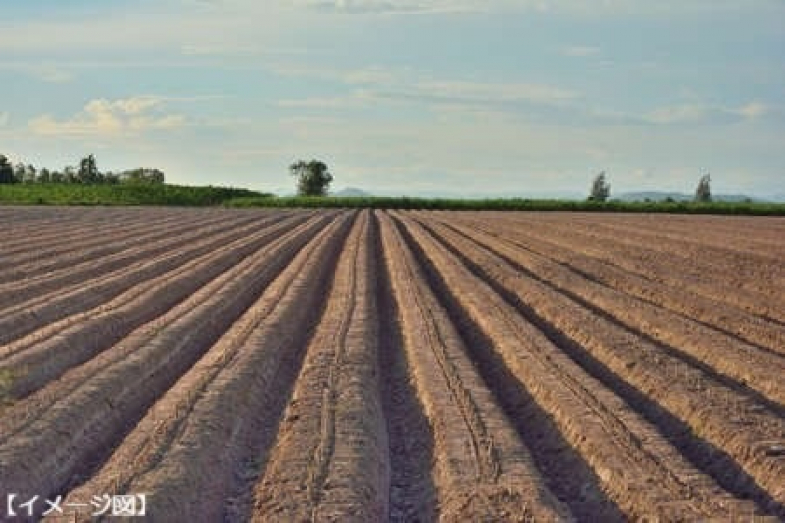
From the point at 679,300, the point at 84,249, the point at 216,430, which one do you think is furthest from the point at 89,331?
the point at 84,249

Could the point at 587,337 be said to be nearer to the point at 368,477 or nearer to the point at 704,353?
the point at 704,353

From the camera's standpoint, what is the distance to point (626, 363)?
1102 centimetres

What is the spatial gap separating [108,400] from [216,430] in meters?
1.35

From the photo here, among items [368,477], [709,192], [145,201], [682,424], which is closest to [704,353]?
[682,424]

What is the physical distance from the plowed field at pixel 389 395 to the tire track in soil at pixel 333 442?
0.09 ft

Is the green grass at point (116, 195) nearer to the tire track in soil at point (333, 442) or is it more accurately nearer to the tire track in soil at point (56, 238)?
the tire track in soil at point (56, 238)

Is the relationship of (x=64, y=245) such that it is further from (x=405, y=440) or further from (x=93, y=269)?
(x=405, y=440)

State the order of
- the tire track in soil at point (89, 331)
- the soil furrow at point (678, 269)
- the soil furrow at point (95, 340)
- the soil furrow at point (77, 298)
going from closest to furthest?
1. the soil furrow at point (95, 340)
2. the tire track in soil at point (89, 331)
3. the soil furrow at point (77, 298)
4. the soil furrow at point (678, 269)

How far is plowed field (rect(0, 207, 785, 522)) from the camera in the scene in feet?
22.2

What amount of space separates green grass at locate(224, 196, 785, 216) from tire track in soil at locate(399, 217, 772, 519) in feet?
198

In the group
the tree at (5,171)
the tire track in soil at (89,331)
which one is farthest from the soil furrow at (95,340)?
the tree at (5,171)

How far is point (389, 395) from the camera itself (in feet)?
32.6

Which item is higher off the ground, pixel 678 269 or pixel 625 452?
pixel 625 452

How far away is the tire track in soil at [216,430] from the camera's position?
6.60m
